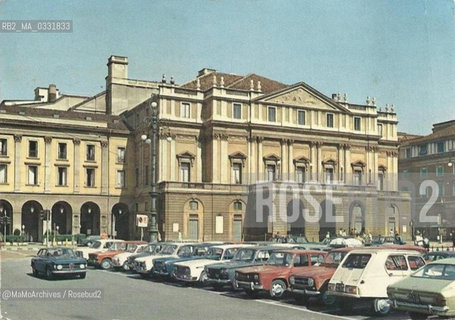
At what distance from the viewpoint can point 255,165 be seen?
6544 cm

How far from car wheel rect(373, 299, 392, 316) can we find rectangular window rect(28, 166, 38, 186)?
55.0 meters

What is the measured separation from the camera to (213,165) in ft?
207

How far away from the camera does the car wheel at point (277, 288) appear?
17.9m

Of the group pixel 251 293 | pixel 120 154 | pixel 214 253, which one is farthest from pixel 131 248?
pixel 120 154

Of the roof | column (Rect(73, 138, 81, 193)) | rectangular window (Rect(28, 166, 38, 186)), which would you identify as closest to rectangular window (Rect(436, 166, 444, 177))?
the roof

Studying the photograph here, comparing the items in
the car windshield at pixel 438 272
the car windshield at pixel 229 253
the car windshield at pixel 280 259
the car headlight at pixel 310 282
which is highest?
the car windshield at pixel 438 272

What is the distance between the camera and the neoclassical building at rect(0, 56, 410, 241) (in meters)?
61.6

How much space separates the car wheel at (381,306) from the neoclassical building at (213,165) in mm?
43714

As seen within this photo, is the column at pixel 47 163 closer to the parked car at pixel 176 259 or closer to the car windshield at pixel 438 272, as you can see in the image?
the parked car at pixel 176 259

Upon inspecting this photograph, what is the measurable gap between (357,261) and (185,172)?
4881 centimetres

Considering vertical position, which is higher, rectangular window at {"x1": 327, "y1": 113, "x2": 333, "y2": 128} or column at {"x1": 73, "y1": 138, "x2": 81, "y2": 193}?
rectangular window at {"x1": 327, "y1": 113, "x2": 333, "y2": 128}

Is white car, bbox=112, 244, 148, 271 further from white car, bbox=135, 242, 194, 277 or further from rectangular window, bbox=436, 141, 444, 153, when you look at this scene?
rectangular window, bbox=436, 141, 444, 153

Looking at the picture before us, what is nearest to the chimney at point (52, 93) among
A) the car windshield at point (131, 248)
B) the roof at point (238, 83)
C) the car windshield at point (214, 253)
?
the roof at point (238, 83)

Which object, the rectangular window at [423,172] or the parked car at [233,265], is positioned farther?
the rectangular window at [423,172]
